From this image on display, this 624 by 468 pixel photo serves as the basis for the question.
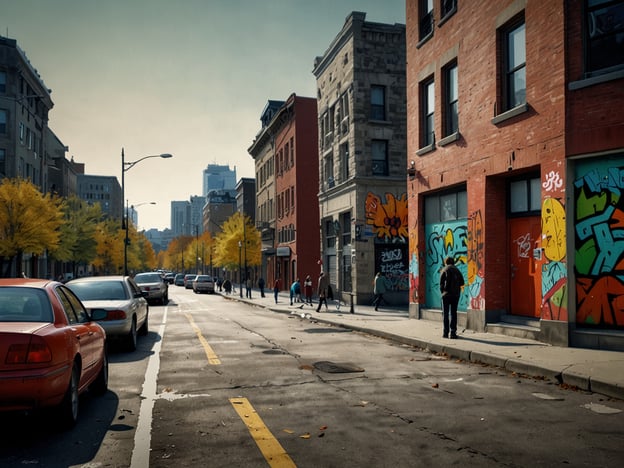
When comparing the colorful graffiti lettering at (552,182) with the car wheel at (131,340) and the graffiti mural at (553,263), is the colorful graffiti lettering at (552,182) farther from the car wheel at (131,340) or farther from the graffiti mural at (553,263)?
the car wheel at (131,340)

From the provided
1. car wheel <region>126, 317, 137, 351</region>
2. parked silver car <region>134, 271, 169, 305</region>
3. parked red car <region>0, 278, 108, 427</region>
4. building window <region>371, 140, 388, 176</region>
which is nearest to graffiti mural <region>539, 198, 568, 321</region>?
car wheel <region>126, 317, 137, 351</region>

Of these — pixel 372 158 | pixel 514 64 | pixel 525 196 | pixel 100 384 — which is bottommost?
pixel 100 384

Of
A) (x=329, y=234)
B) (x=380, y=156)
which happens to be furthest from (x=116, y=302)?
(x=329, y=234)

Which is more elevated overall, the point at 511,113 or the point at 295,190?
the point at 295,190

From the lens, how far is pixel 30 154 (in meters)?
56.0

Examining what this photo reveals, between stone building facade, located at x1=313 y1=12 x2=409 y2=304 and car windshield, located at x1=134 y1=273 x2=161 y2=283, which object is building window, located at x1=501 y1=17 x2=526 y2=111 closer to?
stone building facade, located at x1=313 y1=12 x2=409 y2=304

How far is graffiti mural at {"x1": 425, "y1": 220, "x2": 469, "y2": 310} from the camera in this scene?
1653 cm

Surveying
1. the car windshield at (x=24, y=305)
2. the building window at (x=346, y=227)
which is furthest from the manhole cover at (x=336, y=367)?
the building window at (x=346, y=227)

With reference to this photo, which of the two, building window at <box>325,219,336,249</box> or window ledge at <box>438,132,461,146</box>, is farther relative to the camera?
building window at <box>325,219,336,249</box>

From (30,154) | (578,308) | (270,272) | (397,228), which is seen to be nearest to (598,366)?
(578,308)

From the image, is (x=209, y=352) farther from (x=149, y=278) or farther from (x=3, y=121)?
(x=3, y=121)

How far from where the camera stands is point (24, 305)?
581 centimetres

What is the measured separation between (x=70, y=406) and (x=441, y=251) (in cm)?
1408

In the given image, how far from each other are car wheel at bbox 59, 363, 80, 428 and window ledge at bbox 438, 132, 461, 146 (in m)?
13.1
